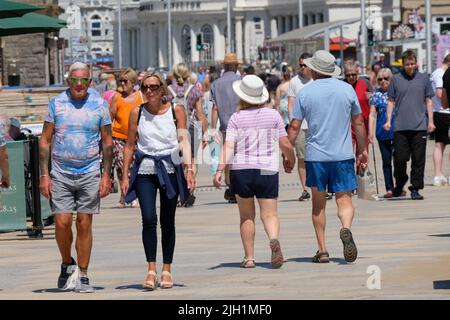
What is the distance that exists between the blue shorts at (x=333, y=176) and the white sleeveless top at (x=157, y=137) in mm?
1689

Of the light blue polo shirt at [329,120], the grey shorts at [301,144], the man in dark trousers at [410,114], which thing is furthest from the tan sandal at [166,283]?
the grey shorts at [301,144]

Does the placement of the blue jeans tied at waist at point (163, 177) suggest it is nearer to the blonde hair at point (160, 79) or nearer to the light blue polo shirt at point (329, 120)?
the blonde hair at point (160, 79)

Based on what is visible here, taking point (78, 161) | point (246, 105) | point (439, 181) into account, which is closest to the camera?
point (78, 161)

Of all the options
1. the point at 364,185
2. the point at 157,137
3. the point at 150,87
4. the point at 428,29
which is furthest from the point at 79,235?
the point at 428,29

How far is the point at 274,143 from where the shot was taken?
48.1 feet

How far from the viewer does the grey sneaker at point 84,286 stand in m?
13.3

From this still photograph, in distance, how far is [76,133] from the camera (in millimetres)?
13469

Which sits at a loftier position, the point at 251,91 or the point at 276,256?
the point at 251,91

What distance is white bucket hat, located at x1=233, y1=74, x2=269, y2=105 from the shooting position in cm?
1467

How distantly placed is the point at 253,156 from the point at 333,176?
27.8 inches

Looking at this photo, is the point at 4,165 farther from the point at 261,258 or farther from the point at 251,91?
the point at 261,258

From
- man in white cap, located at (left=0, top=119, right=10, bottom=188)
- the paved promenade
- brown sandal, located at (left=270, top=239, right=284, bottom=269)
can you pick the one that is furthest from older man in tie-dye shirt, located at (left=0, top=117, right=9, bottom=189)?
brown sandal, located at (left=270, top=239, right=284, bottom=269)
